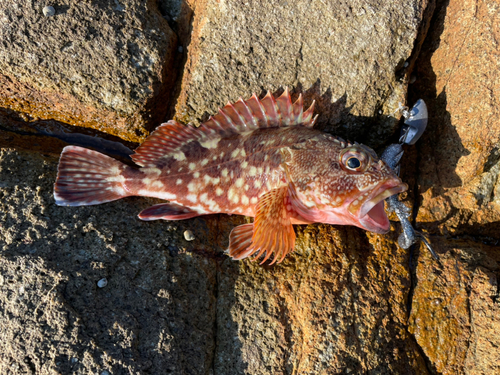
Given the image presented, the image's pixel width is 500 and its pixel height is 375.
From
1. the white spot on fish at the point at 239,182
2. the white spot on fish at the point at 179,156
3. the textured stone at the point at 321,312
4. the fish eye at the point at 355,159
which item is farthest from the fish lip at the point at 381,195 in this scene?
the white spot on fish at the point at 179,156

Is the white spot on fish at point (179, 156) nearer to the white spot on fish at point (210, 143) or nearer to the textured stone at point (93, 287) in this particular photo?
the white spot on fish at point (210, 143)

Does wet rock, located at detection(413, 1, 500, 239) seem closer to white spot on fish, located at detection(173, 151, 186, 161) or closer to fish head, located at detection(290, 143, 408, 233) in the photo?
fish head, located at detection(290, 143, 408, 233)

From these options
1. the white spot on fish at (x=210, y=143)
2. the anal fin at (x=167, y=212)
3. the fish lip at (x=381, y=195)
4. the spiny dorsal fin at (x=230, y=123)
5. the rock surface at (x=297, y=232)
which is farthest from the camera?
the white spot on fish at (x=210, y=143)

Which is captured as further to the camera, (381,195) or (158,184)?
(158,184)

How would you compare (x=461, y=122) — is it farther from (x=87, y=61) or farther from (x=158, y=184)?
(x=87, y=61)

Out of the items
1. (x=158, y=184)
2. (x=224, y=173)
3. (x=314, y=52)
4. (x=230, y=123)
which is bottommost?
(x=158, y=184)

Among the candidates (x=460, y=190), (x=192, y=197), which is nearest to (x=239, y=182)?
(x=192, y=197)

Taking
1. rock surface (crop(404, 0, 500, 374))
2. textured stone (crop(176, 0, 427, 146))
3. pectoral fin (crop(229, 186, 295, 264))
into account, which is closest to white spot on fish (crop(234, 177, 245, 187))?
pectoral fin (crop(229, 186, 295, 264))
